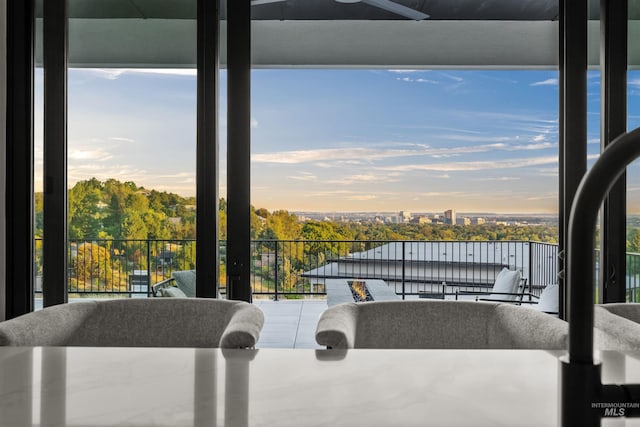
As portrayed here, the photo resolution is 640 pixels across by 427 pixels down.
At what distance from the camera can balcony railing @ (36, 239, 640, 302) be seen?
2.51 meters

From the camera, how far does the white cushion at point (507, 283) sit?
3170mm

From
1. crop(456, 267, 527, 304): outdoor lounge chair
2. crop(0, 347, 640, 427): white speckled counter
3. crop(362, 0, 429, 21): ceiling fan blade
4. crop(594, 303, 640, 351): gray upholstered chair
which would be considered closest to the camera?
crop(0, 347, 640, 427): white speckled counter

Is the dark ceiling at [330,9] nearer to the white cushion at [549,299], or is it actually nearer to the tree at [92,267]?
the tree at [92,267]

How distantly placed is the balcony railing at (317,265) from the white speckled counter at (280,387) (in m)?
1.36

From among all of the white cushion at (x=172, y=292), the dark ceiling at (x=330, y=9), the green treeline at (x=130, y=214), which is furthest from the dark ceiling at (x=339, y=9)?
the white cushion at (x=172, y=292)

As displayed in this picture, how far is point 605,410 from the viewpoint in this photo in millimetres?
565

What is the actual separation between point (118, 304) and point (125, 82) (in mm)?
1169

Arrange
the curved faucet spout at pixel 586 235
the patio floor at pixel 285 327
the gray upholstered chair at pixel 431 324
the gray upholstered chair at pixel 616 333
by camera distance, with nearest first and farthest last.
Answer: the curved faucet spout at pixel 586 235, the gray upholstered chair at pixel 616 333, the gray upholstered chair at pixel 431 324, the patio floor at pixel 285 327

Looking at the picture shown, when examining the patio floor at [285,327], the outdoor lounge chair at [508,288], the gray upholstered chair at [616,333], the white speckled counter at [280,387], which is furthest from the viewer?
the outdoor lounge chair at [508,288]

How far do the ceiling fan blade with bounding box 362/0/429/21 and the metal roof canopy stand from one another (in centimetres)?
3

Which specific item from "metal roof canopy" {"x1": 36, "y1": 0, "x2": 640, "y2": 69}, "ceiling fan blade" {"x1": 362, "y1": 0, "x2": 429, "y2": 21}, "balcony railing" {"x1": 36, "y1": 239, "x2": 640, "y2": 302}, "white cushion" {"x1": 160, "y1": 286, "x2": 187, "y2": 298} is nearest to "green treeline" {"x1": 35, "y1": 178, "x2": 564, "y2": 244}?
"balcony railing" {"x1": 36, "y1": 239, "x2": 640, "y2": 302}

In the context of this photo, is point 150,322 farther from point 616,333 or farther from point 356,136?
point 356,136

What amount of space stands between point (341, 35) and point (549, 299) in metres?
1.77

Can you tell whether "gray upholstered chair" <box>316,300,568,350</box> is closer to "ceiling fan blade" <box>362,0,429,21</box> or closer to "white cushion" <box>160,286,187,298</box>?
"white cushion" <box>160,286,187,298</box>
